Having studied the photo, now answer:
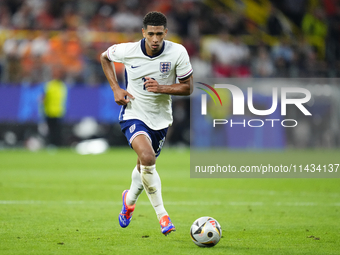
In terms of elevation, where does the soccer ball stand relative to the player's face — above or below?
below

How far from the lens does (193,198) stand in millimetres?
8406

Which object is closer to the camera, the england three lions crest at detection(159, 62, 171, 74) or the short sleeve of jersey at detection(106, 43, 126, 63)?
the england three lions crest at detection(159, 62, 171, 74)

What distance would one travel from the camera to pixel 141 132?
18.0 ft

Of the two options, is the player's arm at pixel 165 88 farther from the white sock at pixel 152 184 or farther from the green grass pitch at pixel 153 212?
the green grass pitch at pixel 153 212

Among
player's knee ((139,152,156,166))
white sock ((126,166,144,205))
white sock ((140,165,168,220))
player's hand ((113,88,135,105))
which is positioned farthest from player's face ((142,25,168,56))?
white sock ((126,166,144,205))

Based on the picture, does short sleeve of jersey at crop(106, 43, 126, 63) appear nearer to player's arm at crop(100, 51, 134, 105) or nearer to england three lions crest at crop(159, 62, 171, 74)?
player's arm at crop(100, 51, 134, 105)

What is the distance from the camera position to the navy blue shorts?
5.51m

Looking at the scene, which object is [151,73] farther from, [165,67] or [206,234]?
[206,234]

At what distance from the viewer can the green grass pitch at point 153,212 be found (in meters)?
4.83

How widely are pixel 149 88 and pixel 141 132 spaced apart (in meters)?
0.46

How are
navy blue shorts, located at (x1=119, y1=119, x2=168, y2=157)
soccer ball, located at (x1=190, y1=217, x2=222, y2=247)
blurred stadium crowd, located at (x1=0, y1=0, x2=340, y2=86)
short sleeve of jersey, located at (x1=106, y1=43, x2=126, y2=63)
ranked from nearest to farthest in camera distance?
1. soccer ball, located at (x1=190, y1=217, x2=222, y2=247)
2. navy blue shorts, located at (x1=119, y1=119, x2=168, y2=157)
3. short sleeve of jersey, located at (x1=106, y1=43, x2=126, y2=63)
4. blurred stadium crowd, located at (x1=0, y1=0, x2=340, y2=86)

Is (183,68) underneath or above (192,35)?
above

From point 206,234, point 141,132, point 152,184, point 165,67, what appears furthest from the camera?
point 165,67

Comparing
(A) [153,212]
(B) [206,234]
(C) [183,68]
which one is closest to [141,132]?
(C) [183,68]
